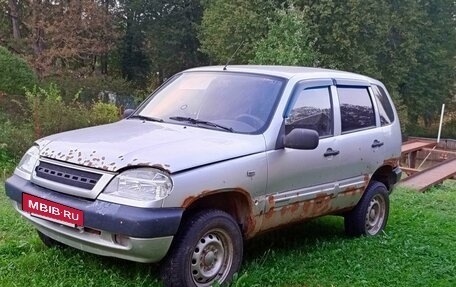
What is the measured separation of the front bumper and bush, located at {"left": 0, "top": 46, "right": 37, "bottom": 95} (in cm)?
1147

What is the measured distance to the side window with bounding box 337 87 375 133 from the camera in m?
5.48

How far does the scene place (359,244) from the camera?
557 cm

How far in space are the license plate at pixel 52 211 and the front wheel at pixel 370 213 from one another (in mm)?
3070

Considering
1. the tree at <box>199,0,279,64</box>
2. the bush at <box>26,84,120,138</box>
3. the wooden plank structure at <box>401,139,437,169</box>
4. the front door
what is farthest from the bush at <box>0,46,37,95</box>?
the tree at <box>199,0,279,64</box>

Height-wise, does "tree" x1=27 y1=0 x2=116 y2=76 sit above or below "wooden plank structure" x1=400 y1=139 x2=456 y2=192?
above

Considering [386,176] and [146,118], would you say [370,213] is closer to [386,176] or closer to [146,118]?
[386,176]

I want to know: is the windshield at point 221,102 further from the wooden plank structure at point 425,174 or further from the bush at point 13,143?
the bush at point 13,143

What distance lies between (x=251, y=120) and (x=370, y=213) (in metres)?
2.15

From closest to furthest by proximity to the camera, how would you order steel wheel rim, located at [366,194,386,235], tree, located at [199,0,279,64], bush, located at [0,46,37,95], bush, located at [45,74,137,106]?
1. steel wheel rim, located at [366,194,386,235]
2. bush, located at [0,46,37,95]
3. bush, located at [45,74,137,106]
4. tree, located at [199,0,279,64]

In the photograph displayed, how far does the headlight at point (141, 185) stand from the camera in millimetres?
3658

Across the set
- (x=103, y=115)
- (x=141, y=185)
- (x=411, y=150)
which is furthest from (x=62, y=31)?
(x=141, y=185)

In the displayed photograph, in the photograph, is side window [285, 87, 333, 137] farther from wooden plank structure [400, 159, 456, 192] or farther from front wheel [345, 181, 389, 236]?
wooden plank structure [400, 159, 456, 192]

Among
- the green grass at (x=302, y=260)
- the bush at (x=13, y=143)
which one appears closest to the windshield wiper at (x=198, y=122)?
the green grass at (x=302, y=260)

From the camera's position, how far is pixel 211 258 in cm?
411
